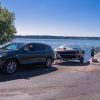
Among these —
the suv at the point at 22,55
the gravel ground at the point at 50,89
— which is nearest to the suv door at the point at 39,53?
the suv at the point at 22,55

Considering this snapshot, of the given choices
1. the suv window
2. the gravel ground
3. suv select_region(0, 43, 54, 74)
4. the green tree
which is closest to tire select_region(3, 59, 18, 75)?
suv select_region(0, 43, 54, 74)

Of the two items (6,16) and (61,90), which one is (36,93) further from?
(6,16)

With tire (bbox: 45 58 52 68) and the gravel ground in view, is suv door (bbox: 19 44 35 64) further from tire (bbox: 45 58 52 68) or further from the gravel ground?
the gravel ground

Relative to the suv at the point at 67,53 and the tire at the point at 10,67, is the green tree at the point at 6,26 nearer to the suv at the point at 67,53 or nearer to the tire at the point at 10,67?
the suv at the point at 67,53

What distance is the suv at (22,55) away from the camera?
1210 centimetres

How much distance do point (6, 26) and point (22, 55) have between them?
7564 mm

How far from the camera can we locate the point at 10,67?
1233 centimetres

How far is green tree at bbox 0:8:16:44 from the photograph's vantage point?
1980cm

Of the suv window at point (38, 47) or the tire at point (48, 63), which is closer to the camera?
Result: the suv window at point (38, 47)

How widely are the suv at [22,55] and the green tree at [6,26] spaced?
5684 millimetres

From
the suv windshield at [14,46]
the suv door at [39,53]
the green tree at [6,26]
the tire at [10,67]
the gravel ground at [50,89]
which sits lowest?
the gravel ground at [50,89]

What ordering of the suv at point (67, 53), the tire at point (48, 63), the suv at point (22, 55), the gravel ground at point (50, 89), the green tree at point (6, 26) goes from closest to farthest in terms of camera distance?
1. the gravel ground at point (50, 89)
2. the suv at point (22, 55)
3. the tire at point (48, 63)
4. the suv at point (67, 53)
5. the green tree at point (6, 26)

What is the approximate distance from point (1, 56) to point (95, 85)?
14.6 ft

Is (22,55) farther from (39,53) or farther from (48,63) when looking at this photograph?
(48,63)
